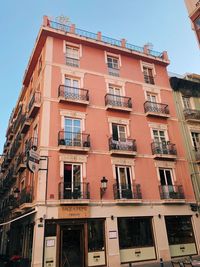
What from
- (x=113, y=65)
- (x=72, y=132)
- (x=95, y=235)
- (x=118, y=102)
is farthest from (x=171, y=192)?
(x=113, y=65)

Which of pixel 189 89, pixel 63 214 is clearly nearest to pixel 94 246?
pixel 63 214

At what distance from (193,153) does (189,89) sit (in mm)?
6489

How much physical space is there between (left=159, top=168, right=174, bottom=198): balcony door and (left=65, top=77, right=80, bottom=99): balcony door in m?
8.52

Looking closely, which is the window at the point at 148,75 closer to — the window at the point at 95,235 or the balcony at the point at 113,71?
the balcony at the point at 113,71

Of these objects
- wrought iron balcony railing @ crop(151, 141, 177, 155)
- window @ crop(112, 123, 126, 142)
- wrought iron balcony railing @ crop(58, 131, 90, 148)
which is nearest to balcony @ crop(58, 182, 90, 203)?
wrought iron balcony railing @ crop(58, 131, 90, 148)

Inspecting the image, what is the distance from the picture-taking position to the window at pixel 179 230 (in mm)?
15953

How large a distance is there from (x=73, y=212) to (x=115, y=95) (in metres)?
9.33

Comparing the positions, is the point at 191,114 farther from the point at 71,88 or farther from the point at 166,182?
the point at 71,88

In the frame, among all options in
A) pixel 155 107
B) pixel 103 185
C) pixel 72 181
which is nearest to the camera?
pixel 72 181

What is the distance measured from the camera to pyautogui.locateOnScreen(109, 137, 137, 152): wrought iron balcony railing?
16.6 metres

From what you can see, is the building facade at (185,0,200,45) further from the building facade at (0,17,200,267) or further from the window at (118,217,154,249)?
the window at (118,217,154,249)

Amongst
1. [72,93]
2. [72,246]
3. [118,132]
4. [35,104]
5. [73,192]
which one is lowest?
[72,246]

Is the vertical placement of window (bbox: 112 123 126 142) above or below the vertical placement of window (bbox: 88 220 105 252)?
above

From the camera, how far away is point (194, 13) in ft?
60.8
